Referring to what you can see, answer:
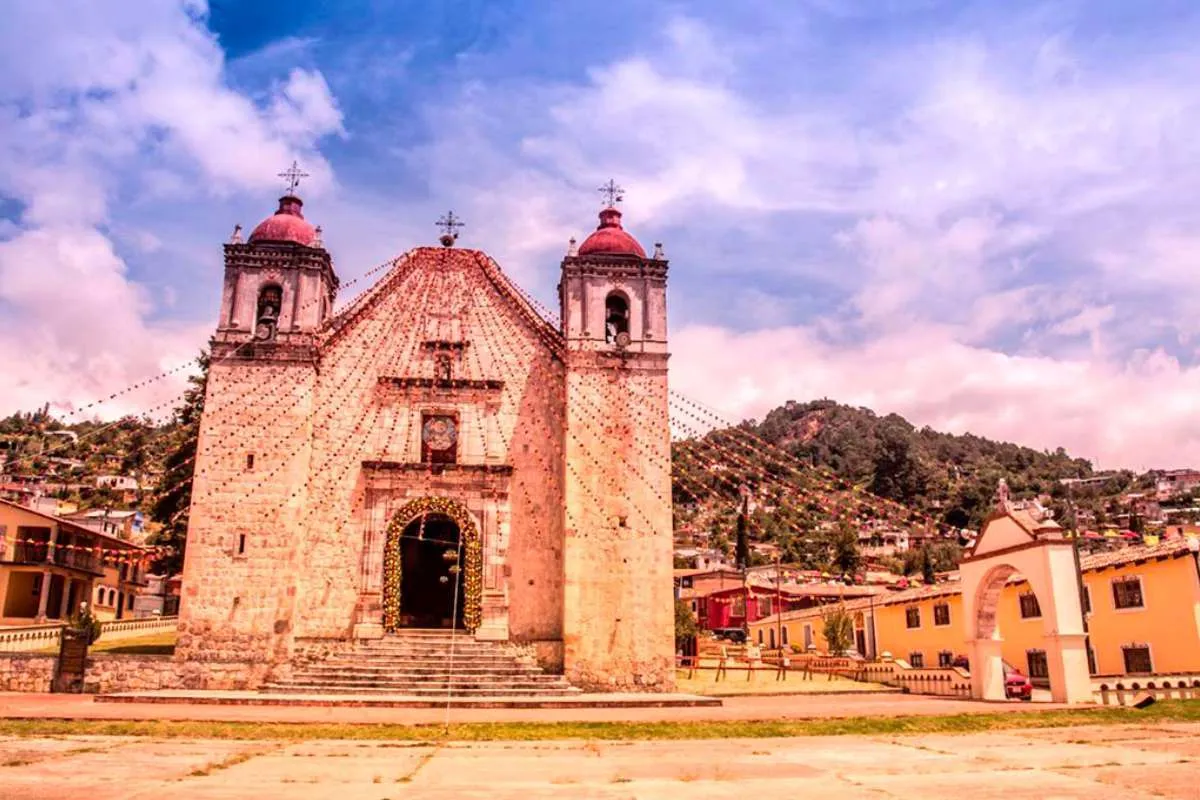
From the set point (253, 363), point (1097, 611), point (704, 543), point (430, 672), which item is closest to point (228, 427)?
point (253, 363)

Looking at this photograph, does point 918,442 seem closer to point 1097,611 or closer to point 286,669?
point 1097,611

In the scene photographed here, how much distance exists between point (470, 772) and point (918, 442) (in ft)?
464

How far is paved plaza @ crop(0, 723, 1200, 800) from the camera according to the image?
6.97 metres

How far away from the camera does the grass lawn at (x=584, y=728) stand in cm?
1152

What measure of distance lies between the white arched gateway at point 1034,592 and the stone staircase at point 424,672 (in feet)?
30.7

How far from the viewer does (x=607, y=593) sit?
23.3m

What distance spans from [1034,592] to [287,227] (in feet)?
69.1

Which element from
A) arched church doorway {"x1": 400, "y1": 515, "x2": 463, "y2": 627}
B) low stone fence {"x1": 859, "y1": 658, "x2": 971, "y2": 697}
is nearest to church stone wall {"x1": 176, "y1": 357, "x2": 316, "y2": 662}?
arched church doorway {"x1": 400, "y1": 515, "x2": 463, "y2": 627}

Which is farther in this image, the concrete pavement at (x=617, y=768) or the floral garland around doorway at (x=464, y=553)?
the floral garland around doorway at (x=464, y=553)

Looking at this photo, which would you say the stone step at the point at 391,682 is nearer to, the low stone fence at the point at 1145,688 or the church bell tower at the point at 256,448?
the church bell tower at the point at 256,448

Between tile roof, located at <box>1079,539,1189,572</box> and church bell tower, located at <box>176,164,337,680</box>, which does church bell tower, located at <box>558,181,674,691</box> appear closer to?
church bell tower, located at <box>176,164,337,680</box>

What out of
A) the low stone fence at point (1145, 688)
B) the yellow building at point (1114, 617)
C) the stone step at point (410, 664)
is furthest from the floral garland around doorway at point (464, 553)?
the low stone fence at point (1145, 688)

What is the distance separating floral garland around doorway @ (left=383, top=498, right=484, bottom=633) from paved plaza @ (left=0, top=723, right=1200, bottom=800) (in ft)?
42.1

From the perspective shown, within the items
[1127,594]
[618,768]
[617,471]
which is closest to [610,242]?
[617,471]
